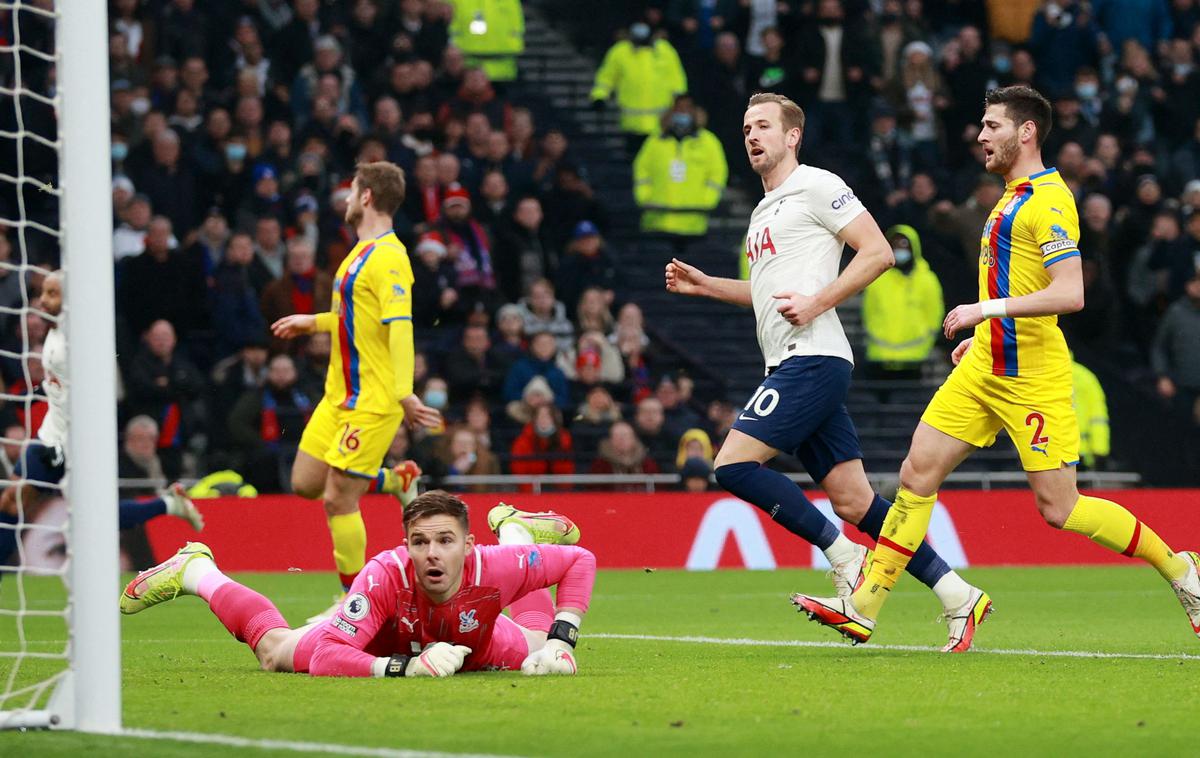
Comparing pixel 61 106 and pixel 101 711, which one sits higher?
pixel 61 106

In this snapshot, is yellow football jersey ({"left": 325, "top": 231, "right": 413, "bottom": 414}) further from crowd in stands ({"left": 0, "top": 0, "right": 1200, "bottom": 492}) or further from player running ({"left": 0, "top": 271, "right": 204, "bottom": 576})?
crowd in stands ({"left": 0, "top": 0, "right": 1200, "bottom": 492})

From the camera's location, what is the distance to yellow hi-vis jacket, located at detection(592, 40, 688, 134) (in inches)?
829

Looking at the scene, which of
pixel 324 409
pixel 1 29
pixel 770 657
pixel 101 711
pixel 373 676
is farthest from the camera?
pixel 1 29

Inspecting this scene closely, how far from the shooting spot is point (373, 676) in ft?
22.2

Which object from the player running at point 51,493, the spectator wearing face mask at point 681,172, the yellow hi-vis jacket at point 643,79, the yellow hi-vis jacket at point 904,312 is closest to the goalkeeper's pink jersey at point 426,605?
the player running at point 51,493

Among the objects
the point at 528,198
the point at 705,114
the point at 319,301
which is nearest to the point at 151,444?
the point at 319,301

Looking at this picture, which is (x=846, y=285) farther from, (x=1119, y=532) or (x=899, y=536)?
(x=1119, y=532)

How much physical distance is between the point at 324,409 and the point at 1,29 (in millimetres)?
10617

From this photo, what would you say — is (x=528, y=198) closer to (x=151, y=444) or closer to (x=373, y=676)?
(x=151, y=444)

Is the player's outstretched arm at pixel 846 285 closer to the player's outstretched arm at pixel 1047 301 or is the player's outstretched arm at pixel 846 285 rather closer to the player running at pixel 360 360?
the player's outstretched arm at pixel 1047 301

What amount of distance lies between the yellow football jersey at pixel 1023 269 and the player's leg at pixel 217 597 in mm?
3152

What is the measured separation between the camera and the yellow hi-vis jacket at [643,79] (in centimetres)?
2105

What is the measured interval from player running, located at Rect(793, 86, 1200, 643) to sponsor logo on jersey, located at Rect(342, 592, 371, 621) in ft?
6.56

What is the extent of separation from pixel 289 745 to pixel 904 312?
14311mm
